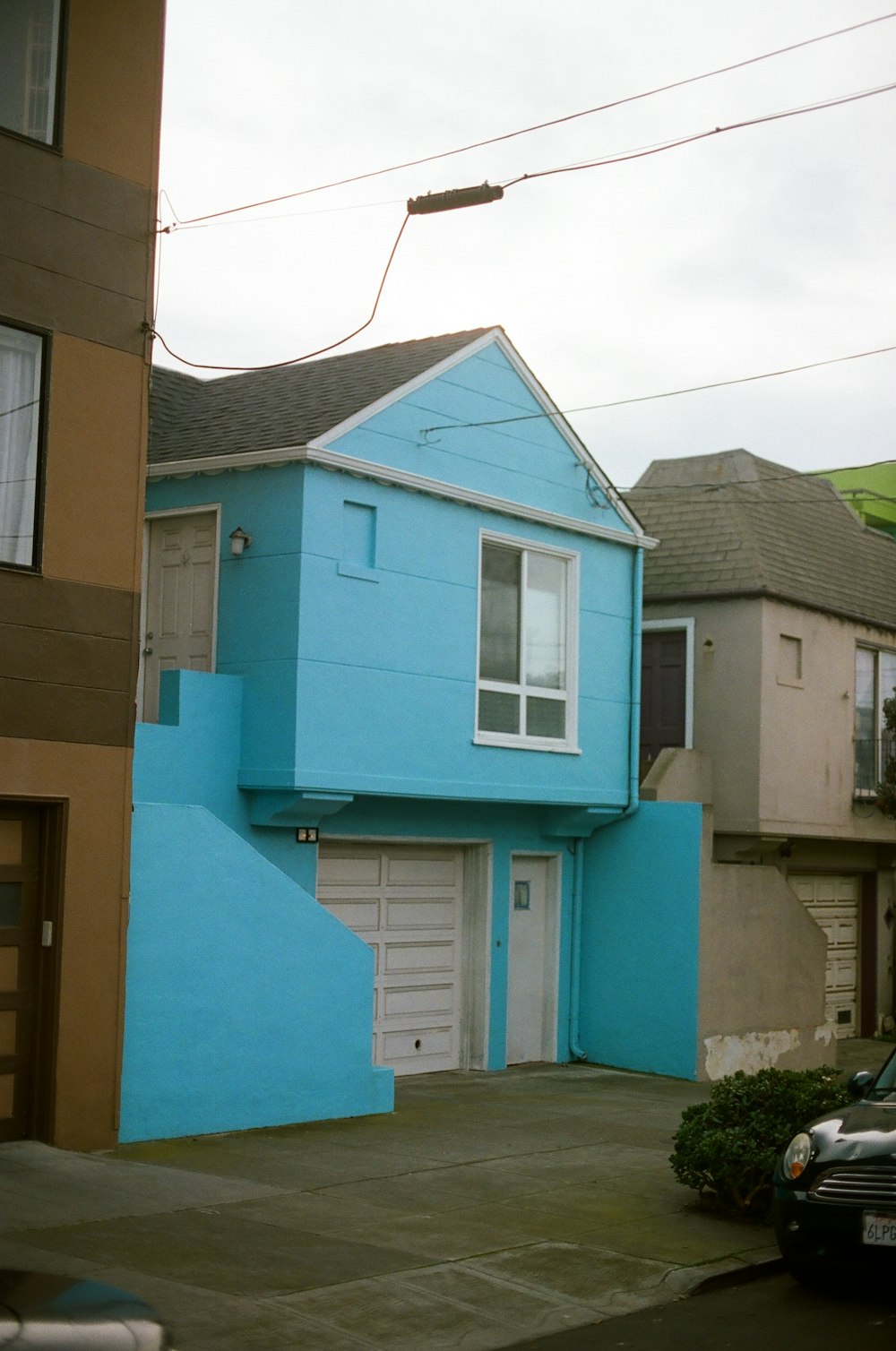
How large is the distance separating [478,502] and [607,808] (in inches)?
153

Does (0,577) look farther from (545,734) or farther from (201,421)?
(545,734)

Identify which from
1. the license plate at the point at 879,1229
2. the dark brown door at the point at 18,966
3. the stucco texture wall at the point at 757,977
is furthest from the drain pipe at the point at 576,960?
the license plate at the point at 879,1229

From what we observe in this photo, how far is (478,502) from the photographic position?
51.8 ft

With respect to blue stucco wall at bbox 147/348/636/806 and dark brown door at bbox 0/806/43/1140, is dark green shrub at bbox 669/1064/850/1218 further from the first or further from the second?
blue stucco wall at bbox 147/348/636/806

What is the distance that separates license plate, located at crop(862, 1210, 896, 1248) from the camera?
767 cm

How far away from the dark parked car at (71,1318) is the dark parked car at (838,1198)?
4445 mm

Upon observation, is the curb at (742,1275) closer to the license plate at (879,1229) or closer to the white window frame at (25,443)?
the license plate at (879,1229)

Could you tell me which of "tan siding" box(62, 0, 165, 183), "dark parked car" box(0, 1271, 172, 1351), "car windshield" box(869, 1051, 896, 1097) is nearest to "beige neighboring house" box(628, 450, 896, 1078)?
"car windshield" box(869, 1051, 896, 1097)

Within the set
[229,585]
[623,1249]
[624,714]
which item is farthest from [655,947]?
[623,1249]

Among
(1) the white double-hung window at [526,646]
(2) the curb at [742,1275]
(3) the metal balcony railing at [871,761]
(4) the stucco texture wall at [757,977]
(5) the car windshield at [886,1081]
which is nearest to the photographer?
(2) the curb at [742,1275]

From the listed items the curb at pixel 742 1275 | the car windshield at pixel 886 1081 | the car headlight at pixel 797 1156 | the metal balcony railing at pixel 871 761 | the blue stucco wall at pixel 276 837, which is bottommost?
the curb at pixel 742 1275

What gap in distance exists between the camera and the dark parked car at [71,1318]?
394cm

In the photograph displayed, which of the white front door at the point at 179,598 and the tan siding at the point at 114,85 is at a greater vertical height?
the tan siding at the point at 114,85

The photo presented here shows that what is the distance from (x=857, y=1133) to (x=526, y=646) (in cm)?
874
